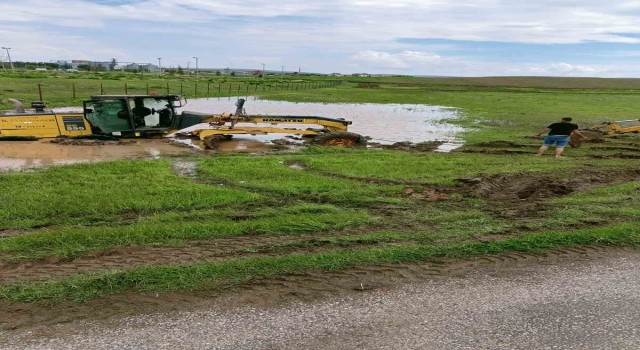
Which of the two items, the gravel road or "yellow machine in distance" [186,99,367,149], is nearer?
the gravel road

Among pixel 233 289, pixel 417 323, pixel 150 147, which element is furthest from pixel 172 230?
pixel 150 147

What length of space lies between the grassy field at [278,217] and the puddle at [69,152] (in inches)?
105

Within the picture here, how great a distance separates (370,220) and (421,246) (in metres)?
1.60

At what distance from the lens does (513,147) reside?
19828 millimetres

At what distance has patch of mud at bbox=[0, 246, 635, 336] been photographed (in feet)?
17.1

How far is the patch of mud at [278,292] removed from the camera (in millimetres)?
5219

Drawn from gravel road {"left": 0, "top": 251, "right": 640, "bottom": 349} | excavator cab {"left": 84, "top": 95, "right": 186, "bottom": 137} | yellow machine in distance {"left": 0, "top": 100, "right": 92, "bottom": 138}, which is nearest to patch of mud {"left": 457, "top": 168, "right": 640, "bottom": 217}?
gravel road {"left": 0, "top": 251, "right": 640, "bottom": 349}

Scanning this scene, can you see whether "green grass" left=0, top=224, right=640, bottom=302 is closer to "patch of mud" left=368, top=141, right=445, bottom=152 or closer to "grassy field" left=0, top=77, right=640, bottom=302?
"grassy field" left=0, top=77, right=640, bottom=302

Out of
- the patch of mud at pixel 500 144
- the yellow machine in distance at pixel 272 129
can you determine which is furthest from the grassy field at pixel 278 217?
the yellow machine in distance at pixel 272 129

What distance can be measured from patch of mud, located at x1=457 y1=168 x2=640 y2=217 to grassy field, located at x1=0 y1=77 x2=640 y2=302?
0.05 m

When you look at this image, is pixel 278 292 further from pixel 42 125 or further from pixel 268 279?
pixel 42 125

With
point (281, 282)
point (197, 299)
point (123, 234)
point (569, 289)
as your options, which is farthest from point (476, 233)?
point (123, 234)

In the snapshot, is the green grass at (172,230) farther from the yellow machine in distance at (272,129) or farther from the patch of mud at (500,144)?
the patch of mud at (500,144)

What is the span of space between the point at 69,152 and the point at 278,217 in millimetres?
11892
